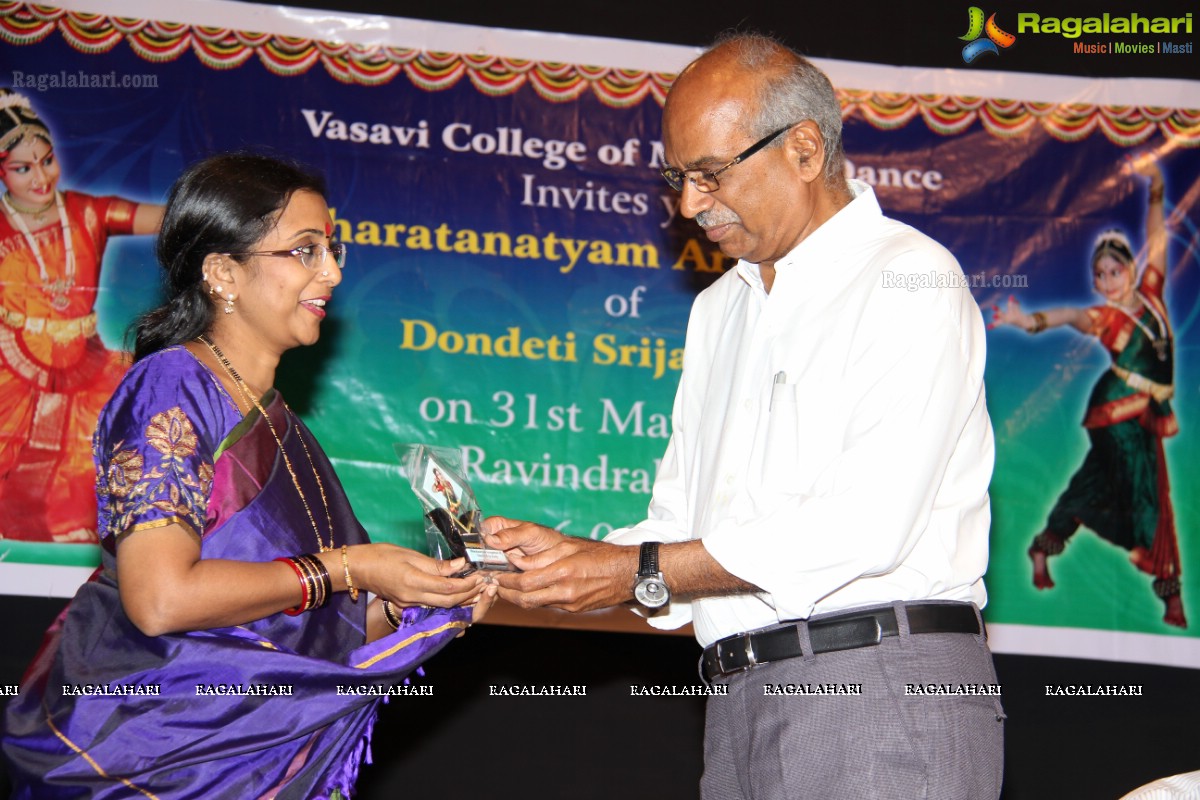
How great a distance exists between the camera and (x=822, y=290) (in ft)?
7.67

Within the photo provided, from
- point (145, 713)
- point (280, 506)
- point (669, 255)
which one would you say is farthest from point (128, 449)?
point (669, 255)

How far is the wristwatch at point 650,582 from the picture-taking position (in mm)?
2197

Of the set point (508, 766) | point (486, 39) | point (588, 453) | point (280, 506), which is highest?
point (486, 39)

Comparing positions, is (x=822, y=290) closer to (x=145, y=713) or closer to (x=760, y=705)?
(x=760, y=705)

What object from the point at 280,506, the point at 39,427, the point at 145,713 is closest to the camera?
the point at 145,713

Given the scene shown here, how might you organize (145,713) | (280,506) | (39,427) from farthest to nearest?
(39,427), (280,506), (145,713)

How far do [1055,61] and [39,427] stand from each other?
12.8ft

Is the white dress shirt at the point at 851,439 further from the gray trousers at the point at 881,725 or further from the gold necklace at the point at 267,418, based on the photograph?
the gold necklace at the point at 267,418

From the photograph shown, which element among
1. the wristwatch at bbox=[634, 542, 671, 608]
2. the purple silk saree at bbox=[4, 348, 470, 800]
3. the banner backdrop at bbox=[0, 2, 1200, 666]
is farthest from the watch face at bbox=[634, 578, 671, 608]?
the banner backdrop at bbox=[0, 2, 1200, 666]

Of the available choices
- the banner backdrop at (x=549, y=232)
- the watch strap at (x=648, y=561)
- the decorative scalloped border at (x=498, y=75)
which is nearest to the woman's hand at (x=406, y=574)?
the watch strap at (x=648, y=561)

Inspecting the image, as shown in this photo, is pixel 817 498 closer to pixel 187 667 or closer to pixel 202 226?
pixel 187 667

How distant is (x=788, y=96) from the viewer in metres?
2.38

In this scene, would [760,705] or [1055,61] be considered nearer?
[760,705]

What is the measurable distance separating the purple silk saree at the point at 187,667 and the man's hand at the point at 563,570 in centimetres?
27
